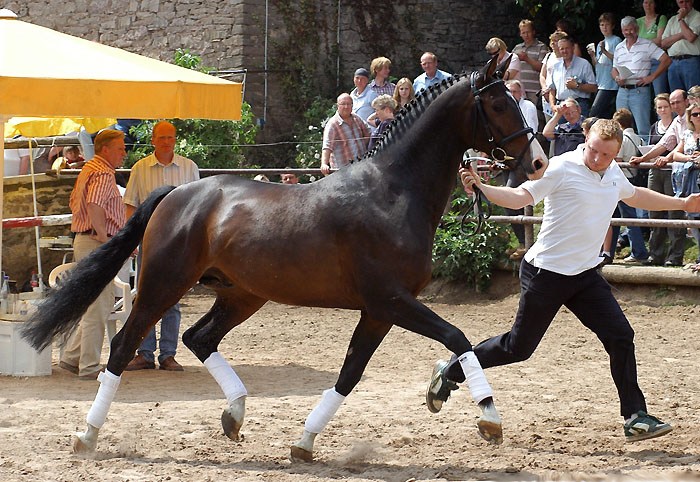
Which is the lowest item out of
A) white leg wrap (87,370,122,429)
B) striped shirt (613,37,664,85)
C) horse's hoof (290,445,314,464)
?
horse's hoof (290,445,314,464)

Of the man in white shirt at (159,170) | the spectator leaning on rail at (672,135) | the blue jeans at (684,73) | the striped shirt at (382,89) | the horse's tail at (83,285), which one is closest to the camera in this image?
the horse's tail at (83,285)

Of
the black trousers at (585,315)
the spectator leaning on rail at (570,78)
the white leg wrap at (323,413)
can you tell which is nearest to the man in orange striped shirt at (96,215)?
the white leg wrap at (323,413)

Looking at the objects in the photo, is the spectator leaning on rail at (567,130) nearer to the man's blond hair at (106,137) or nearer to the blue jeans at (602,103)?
the blue jeans at (602,103)

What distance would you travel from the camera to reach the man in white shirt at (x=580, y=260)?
5405mm

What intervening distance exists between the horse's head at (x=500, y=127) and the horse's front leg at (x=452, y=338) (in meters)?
0.92

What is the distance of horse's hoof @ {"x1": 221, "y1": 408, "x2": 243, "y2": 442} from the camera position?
5734 mm

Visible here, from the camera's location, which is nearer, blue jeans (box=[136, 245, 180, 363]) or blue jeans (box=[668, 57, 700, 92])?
blue jeans (box=[136, 245, 180, 363])

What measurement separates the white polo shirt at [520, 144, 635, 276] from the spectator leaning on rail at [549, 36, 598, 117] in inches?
304

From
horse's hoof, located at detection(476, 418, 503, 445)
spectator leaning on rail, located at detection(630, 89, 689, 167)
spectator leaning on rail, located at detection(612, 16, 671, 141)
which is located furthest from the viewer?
spectator leaning on rail, located at detection(612, 16, 671, 141)

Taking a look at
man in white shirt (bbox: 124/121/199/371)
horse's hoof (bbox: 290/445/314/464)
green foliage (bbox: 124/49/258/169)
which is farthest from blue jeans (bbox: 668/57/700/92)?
horse's hoof (bbox: 290/445/314/464)

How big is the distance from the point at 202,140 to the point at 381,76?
2835 mm

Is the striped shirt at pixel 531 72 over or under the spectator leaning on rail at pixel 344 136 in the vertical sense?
over

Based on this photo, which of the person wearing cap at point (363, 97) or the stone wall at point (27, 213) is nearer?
the stone wall at point (27, 213)

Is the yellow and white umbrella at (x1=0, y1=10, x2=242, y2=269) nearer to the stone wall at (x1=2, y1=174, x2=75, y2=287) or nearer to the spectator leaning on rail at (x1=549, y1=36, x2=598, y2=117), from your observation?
the stone wall at (x1=2, y1=174, x2=75, y2=287)
